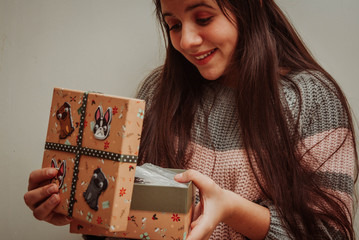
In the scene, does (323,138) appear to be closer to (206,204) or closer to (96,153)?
(206,204)

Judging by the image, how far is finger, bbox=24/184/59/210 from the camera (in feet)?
2.22

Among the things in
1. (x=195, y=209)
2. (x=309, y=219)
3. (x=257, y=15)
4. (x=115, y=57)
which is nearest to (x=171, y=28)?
(x=257, y=15)

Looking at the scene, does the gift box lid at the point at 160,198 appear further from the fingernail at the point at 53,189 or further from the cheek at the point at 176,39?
the cheek at the point at 176,39

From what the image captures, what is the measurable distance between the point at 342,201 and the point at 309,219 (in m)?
0.10

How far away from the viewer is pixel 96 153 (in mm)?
627

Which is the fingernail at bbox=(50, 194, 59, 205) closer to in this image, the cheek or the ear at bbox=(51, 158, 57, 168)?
the ear at bbox=(51, 158, 57, 168)

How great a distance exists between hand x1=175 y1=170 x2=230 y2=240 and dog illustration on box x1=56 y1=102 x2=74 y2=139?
8.7 inches

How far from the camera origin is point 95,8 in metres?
1.23

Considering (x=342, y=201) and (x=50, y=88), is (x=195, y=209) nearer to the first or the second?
(x=342, y=201)

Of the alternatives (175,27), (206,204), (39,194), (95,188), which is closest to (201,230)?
(206,204)

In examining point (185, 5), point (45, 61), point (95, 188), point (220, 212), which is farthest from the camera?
point (45, 61)

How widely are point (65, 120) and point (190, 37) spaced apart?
0.37 metres

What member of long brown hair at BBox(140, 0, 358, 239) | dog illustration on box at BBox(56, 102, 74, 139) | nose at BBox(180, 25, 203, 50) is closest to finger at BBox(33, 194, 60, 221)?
dog illustration on box at BBox(56, 102, 74, 139)

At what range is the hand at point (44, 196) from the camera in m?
0.68
